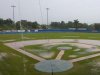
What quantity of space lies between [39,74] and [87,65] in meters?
4.23

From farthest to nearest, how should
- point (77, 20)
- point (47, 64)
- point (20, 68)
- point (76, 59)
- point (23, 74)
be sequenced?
1. point (77, 20)
2. point (76, 59)
3. point (47, 64)
4. point (20, 68)
5. point (23, 74)

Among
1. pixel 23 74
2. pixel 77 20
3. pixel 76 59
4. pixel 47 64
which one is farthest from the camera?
pixel 77 20

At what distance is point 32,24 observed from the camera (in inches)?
3696

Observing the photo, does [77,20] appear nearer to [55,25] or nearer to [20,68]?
[55,25]

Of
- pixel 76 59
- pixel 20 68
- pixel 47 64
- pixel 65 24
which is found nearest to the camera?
pixel 20 68

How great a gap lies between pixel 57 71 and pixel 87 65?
10.0 feet

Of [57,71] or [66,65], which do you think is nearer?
[57,71]

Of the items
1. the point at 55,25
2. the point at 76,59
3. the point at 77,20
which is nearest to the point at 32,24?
the point at 55,25

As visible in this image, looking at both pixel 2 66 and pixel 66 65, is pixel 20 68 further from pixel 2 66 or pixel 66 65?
pixel 66 65

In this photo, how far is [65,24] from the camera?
3935 inches

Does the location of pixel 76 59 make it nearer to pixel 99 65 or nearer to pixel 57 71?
pixel 99 65

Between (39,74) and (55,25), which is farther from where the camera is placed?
(55,25)

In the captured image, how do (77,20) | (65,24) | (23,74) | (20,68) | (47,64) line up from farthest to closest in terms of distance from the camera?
1. (65,24)
2. (77,20)
3. (47,64)
4. (20,68)
5. (23,74)

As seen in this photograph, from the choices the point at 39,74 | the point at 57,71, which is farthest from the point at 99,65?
the point at 39,74
